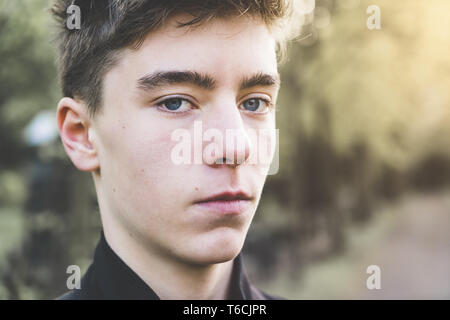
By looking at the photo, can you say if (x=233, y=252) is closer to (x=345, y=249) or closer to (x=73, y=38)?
(x=73, y=38)

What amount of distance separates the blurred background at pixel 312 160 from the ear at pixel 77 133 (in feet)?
2.19

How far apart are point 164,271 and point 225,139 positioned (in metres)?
0.65

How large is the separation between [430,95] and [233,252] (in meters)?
12.4

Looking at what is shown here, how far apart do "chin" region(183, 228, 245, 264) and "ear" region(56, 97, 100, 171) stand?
60 cm

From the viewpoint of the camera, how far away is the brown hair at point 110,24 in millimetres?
2094

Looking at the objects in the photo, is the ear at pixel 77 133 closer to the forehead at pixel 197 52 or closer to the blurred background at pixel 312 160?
the forehead at pixel 197 52

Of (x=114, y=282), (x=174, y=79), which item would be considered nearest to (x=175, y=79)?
(x=174, y=79)

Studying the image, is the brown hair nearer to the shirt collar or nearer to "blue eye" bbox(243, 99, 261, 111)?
"blue eye" bbox(243, 99, 261, 111)

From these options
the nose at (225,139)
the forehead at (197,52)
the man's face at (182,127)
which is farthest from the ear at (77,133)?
the nose at (225,139)

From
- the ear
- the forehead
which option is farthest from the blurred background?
the forehead

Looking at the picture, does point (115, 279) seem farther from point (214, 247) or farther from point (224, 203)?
point (224, 203)

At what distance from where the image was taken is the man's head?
2051 mm

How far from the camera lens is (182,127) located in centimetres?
208
